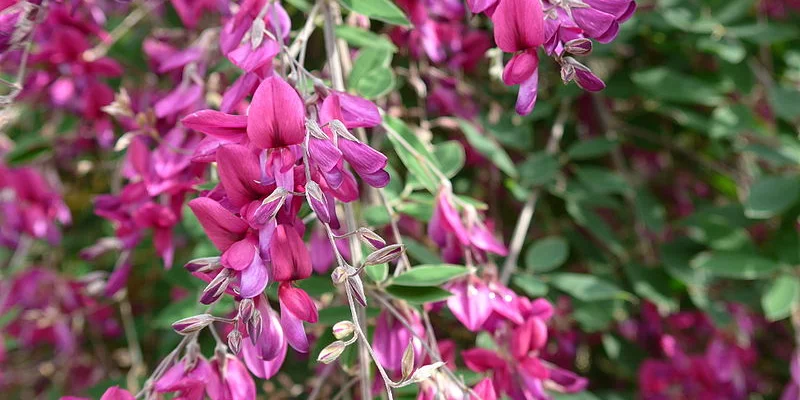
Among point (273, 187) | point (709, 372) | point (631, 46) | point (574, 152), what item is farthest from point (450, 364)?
point (631, 46)

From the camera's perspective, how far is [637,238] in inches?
65.9

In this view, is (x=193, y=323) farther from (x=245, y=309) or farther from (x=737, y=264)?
(x=737, y=264)

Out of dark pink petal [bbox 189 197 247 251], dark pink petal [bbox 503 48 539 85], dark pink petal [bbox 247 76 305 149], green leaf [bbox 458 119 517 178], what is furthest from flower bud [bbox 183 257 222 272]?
green leaf [bbox 458 119 517 178]

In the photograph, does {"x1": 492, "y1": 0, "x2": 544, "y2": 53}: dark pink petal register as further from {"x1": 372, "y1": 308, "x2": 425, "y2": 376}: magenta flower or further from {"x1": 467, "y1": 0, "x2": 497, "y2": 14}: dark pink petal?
{"x1": 372, "y1": 308, "x2": 425, "y2": 376}: magenta flower

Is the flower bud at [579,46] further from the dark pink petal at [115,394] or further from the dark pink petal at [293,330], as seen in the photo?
the dark pink petal at [115,394]

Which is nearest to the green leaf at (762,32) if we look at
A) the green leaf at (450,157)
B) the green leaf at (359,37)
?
the green leaf at (450,157)

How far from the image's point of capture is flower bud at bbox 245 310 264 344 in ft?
2.22

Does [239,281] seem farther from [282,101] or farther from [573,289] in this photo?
[573,289]

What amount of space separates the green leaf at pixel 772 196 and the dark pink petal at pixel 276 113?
3.18 ft

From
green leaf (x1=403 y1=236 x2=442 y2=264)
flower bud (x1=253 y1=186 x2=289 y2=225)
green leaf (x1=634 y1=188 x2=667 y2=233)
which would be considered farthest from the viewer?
green leaf (x1=634 y1=188 x2=667 y2=233)

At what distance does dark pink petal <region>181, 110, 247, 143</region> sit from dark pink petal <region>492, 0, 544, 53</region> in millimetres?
258

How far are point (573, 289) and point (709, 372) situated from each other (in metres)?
0.42

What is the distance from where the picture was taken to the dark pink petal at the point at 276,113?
0.67 m

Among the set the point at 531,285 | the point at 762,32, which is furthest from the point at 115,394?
the point at 762,32
